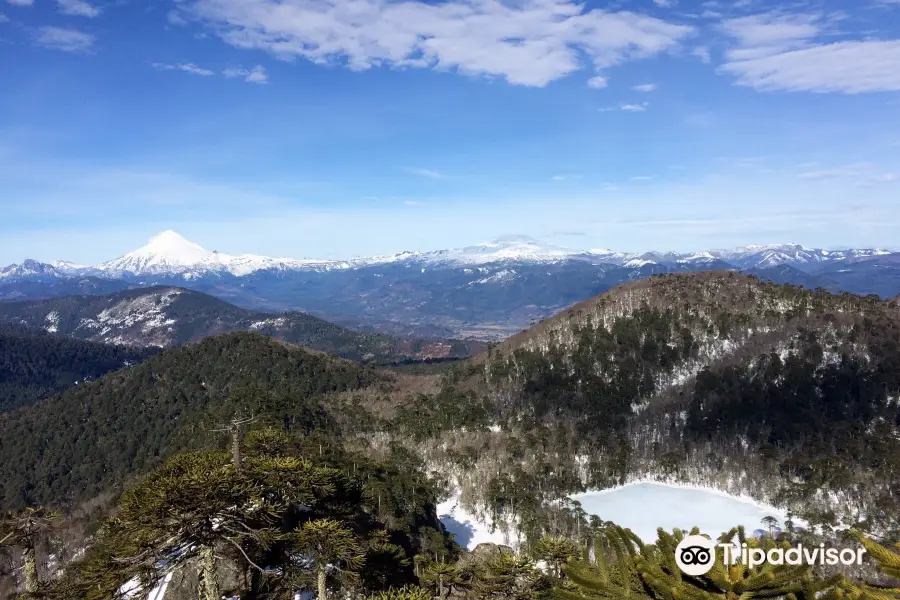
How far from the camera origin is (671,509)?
108562 millimetres

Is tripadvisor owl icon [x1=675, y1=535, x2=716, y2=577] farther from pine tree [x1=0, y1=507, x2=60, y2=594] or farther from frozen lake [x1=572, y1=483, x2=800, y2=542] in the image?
frozen lake [x1=572, y1=483, x2=800, y2=542]

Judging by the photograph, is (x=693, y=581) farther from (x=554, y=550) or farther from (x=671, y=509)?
(x=671, y=509)

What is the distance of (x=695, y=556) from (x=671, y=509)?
4503 inches

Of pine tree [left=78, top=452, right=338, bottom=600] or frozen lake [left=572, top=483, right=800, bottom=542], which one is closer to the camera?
pine tree [left=78, top=452, right=338, bottom=600]

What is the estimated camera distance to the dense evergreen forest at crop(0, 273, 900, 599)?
113444 millimetres

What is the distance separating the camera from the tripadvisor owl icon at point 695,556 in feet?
34.4

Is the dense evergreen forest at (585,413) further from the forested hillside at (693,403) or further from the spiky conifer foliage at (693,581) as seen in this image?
the spiky conifer foliage at (693,581)

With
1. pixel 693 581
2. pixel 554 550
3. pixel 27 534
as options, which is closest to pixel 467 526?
pixel 554 550

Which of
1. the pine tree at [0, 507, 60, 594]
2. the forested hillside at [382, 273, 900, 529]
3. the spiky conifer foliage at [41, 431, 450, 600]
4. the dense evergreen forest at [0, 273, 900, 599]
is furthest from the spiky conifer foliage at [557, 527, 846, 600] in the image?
the forested hillside at [382, 273, 900, 529]

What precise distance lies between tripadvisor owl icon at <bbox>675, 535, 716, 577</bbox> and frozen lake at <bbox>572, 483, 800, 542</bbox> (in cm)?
9233

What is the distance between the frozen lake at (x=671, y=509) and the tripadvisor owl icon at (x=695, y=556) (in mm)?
→ 92333

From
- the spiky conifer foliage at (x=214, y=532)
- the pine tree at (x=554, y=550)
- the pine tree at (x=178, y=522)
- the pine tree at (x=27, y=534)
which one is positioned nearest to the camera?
the pine tree at (x=178, y=522)

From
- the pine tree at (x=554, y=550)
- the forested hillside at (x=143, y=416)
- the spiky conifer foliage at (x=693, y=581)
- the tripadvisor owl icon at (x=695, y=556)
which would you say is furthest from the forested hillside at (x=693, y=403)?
the tripadvisor owl icon at (x=695, y=556)

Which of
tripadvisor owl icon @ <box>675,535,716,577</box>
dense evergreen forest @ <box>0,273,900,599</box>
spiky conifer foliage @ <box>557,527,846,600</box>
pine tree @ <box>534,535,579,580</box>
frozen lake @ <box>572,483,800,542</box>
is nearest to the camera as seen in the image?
spiky conifer foliage @ <box>557,527,846,600</box>
